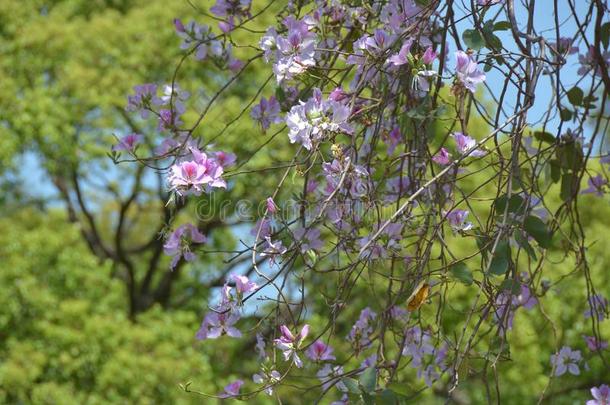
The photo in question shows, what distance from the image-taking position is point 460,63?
1.27 m

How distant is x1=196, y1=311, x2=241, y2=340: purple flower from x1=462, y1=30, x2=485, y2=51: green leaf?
0.54 meters

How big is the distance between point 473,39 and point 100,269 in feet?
17.0

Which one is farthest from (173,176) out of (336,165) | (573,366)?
(573,366)

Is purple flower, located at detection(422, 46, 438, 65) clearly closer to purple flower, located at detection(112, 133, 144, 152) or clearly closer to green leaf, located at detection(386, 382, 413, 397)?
green leaf, located at detection(386, 382, 413, 397)

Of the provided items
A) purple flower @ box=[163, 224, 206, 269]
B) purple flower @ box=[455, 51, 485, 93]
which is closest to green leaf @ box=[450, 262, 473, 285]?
purple flower @ box=[455, 51, 485, 93]

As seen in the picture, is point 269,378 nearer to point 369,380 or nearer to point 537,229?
point 369,380

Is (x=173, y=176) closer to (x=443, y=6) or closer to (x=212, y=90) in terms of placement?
(x=443, y=6)

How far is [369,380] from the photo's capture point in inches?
50.3

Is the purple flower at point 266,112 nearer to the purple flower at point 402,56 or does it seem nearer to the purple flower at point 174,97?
the purple flower at point 174,97

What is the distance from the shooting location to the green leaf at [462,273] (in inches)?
53.5

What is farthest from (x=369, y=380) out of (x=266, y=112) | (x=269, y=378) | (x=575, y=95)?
(x=575, y=95)

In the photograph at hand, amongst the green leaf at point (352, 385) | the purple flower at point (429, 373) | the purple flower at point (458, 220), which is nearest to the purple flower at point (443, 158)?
the purple flower at point (458, 220)

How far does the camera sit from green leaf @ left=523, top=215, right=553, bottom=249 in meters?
1.41

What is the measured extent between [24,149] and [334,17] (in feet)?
17.7
